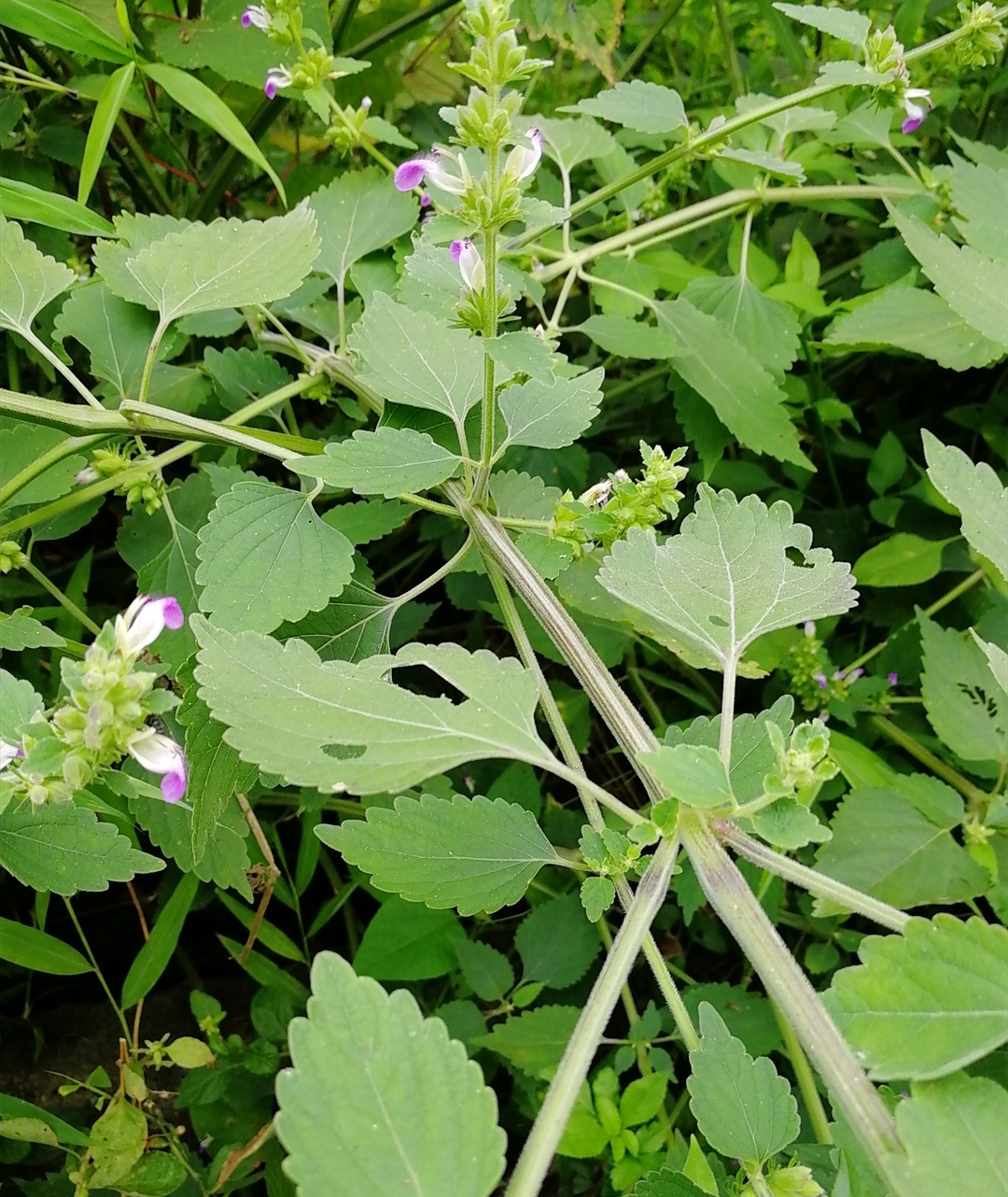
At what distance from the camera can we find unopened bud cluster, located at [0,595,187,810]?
0.69 metres

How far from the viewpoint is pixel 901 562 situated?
178cm

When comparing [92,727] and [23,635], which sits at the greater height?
[92,727]

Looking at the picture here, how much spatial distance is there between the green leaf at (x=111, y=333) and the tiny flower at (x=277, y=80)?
448 millimetres

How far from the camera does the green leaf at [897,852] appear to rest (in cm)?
145

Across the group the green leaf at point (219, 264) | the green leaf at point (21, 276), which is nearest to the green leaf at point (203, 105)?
the green leaf at point (219, 264)

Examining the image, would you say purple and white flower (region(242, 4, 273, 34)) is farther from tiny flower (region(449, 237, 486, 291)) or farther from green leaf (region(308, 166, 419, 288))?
tiny flower (region(449, 237, 486, 291))

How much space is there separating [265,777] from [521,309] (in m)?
1.32

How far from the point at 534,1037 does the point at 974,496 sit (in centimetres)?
108

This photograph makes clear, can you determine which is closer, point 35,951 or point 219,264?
point 219,264

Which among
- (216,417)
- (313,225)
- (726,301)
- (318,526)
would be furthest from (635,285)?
(318,526)

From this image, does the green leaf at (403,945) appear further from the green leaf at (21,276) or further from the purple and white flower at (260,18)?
the purple and white flower at (260,18)

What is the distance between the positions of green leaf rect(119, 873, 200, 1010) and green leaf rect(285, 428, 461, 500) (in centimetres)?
82

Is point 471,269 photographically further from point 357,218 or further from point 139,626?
point 357,218

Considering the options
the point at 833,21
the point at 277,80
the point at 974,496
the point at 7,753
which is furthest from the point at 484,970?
the point at 833,21
